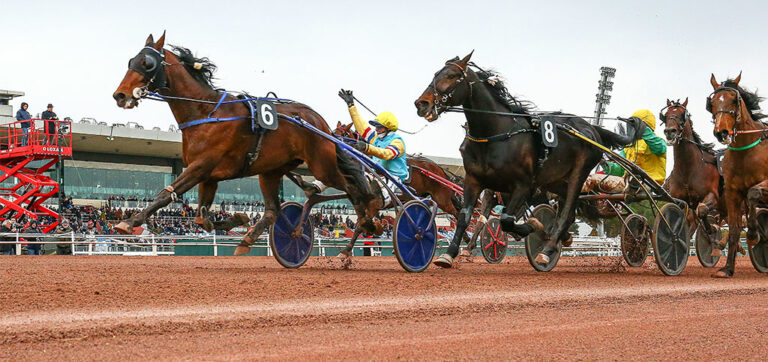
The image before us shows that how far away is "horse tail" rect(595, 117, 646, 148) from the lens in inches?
421

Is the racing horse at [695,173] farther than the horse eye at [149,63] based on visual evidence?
Yes

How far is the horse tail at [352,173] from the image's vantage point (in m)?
9.55

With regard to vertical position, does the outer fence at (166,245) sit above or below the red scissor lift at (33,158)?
below

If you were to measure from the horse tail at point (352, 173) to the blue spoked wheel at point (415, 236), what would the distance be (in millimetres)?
623

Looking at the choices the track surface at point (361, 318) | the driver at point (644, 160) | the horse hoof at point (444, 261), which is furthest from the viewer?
the driver at point (644, 160)

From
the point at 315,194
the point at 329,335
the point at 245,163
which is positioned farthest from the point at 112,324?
the point at 315,194

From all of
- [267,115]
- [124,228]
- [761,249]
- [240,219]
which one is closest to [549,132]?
[267,115]

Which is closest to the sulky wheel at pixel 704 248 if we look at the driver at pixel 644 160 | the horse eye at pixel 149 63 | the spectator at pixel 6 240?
the driver at pixel 644 160

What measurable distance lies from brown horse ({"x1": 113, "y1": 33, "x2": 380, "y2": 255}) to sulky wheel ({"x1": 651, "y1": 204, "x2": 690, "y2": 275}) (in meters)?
3.67

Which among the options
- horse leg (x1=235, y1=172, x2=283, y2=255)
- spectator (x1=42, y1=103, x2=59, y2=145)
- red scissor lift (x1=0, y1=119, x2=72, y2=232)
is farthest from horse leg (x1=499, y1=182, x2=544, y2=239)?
spectator (x1=42, y1=103, x2=59, y2=145)

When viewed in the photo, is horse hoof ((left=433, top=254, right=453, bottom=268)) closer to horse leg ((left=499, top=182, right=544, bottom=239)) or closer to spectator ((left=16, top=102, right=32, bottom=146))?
horse leg ((left=499, top=182, right=544, bottom=239))

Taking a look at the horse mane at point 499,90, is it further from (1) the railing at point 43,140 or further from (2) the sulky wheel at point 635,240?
(1) the railing at point 43,140

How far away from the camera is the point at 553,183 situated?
10.1 m

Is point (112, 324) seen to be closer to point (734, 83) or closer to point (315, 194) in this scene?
point (315, 194)
